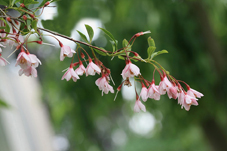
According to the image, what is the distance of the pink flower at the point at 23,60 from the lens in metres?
0.28

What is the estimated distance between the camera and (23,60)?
0.96 ft

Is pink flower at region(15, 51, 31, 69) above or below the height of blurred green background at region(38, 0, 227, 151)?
above

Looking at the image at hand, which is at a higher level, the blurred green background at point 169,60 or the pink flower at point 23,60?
the pink flower at point 23,60

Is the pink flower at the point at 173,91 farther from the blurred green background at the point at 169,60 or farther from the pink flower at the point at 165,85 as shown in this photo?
the blurred green background at the point at 169,60

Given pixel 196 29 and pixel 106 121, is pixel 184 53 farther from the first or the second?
pixel 106 121

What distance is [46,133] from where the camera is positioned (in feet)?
9.12

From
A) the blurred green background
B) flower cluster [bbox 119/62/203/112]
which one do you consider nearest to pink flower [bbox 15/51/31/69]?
flower cluster [bbox 119/62/203/112]

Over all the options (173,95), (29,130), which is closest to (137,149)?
(29,130)

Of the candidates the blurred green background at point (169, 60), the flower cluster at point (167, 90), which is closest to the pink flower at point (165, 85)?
the flower cluster at point (167, 90)

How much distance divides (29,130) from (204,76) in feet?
5.98

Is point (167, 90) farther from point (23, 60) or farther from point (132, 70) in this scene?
point (23, 60)

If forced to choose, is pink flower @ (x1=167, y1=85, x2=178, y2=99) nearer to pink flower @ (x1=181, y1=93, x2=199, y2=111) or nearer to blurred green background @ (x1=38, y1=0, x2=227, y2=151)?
pink flower @ (x1=181, y1=93, x2=199, y2=111)

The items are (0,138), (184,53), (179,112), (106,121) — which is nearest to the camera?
(184,53)

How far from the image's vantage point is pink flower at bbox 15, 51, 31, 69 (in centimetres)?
28
